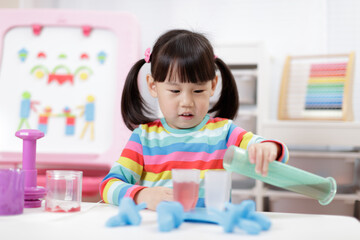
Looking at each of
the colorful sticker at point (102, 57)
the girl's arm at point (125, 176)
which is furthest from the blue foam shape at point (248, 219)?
the colorful sticker at point (102, 57)

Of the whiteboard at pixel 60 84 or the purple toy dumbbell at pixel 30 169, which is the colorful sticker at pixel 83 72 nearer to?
the whiteboard at pixel 60 84

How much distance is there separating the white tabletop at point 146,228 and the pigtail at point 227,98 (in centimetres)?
46

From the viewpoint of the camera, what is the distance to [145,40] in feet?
8.61

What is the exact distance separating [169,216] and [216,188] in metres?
0.12

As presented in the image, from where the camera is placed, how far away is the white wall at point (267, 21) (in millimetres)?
2365

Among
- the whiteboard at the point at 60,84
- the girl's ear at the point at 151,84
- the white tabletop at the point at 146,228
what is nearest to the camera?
the white tabletop at the point at 146,228

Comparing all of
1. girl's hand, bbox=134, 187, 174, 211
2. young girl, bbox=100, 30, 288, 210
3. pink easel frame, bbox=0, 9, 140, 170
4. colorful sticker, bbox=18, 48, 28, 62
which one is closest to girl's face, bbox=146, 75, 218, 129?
young girl, bbox=100, 30, 288, 210

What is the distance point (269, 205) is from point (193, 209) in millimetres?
1566

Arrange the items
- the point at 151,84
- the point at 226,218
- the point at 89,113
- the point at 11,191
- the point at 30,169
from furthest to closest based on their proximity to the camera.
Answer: the point at 89,113, the point at 151,84, the point at 30,169, the point at 11,191, the point at 226,218

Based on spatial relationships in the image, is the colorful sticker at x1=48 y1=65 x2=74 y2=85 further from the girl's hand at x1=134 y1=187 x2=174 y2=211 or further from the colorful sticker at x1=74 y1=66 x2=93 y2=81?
the girl's hand at x1=134 y1=187 x2=174 y2=211

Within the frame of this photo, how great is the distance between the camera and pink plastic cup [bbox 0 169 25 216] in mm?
706

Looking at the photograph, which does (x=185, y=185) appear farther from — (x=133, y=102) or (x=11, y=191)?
(x=133, y=102)

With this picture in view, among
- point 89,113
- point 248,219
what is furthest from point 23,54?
point 248,219

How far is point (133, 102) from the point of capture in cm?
115
